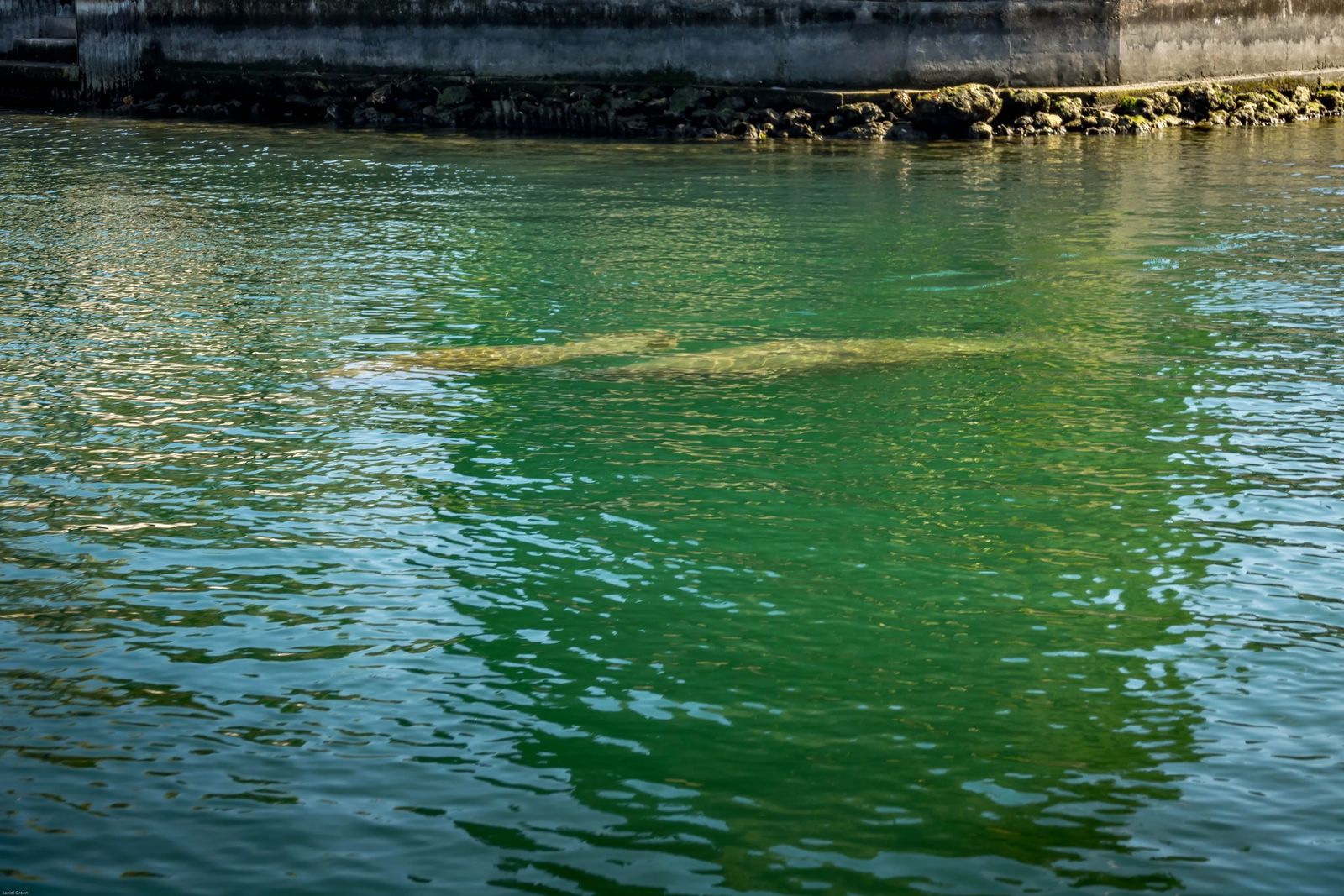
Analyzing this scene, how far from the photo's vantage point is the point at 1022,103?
2625cm

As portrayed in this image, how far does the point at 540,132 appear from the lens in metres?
27.9

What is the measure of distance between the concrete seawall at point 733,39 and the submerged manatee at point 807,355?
1509cm


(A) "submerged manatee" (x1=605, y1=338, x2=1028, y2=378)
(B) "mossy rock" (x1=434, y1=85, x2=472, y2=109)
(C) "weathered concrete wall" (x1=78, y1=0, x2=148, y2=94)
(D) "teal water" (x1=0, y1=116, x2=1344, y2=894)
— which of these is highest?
(C) "weathered concrete wall" (x1=78, y1=0, x2=148, y2=94)

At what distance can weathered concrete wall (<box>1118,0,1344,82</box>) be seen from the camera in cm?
2717

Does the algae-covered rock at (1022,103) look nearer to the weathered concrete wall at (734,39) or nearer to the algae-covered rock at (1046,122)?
the algae-covered rock at (1046,122)

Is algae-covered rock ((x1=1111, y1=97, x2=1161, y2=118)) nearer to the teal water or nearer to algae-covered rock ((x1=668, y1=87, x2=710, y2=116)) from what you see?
algae-covered rock ((x1=668, y1=87, x2=710, y2=116))

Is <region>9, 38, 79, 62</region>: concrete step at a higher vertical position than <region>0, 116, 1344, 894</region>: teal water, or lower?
higher

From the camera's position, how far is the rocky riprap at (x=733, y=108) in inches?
1029

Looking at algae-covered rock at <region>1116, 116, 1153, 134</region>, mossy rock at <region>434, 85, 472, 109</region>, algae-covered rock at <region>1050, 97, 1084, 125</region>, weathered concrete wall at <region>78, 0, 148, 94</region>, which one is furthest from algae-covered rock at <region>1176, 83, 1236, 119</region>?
weathered concrete wall at <region>78, 0, 148, 94</region>

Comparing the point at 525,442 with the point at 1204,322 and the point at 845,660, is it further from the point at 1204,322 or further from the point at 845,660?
the point at 1204,322

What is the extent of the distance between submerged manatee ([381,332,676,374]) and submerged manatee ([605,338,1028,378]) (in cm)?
46

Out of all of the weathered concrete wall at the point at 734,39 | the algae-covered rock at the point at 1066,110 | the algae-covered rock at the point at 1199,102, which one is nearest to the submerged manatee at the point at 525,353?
the weathered concrete wall at the point at 734,39

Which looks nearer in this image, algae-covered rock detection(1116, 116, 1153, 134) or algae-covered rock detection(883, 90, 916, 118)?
algae-covered rock detection(883, 90, 916, 118)

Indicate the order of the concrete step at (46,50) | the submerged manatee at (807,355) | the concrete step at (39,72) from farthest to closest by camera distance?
the concrete step at (46,50) < the concrete step at (39,72) < the submerged manatee at (807,355)
